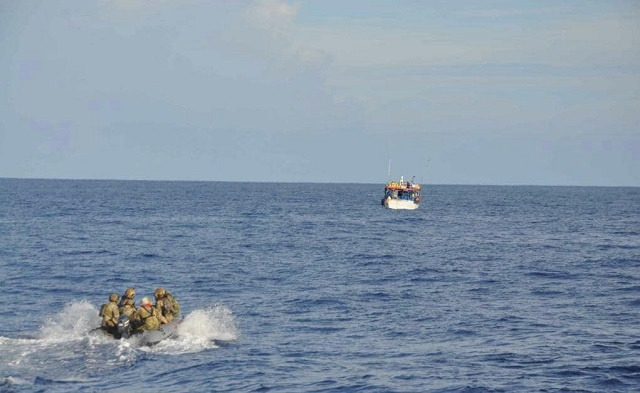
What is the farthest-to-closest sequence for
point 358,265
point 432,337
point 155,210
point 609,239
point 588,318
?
point 155,210 → point 609,239 → point 358,265 → point 588,318 → point 432,337

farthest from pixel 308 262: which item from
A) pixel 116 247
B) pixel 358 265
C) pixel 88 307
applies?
pixel 88 307

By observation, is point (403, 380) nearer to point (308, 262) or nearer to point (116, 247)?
point (308, 262)

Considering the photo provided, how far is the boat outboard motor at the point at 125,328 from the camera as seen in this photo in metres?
31.5

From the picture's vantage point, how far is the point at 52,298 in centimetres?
4159

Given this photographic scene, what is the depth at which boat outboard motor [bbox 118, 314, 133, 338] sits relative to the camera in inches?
1240

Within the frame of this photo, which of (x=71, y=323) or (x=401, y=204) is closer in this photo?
(x=71, y=323)

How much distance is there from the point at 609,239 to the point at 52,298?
52147 mm

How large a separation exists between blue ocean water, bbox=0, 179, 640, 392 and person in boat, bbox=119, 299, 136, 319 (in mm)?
1289

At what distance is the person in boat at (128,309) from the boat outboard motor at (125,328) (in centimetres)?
25

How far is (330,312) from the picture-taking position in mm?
37812

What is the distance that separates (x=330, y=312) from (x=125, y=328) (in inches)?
379

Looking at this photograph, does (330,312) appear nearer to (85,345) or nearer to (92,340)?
(92,340)

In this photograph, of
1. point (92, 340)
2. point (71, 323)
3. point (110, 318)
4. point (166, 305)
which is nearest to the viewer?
point (92, 340)

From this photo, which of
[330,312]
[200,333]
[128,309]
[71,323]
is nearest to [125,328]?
[128,309]
